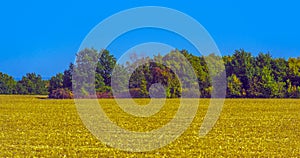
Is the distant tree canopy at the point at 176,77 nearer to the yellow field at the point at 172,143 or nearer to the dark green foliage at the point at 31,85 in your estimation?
the dark green foliage at the point at 31,85

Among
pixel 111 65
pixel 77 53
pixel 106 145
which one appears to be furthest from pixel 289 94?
pixel 106 145

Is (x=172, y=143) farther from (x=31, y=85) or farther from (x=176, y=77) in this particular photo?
(x=31, y=85)

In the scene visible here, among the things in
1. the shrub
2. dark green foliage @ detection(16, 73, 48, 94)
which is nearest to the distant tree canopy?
the shrub

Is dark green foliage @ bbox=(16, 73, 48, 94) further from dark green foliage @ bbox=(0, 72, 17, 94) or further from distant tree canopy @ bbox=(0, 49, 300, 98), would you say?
distant tree canopy @ bbox=(0, 49, 300, 98)

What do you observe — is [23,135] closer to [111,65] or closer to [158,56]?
[111,65]

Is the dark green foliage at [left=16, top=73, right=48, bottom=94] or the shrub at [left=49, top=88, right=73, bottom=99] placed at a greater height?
the dark green foliage at [left=16, top=73, right=48, bottom=94]

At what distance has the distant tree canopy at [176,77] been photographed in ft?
173

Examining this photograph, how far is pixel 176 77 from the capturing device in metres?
57.5

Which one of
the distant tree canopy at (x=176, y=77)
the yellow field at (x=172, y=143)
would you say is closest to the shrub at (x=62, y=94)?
the distant tree canopy at (x=176, y=77)

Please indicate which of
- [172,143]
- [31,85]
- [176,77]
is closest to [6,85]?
[31,85]

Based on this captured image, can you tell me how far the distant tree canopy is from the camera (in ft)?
173

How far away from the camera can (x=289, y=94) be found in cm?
5512

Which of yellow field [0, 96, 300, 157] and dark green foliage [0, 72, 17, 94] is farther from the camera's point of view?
dark green foliage [0, 72, 17, 94]

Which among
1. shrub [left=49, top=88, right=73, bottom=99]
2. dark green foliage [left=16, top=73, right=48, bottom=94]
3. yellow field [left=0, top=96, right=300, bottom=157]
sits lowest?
yellow field [left=0, top=96, right=300, bottom=157]
